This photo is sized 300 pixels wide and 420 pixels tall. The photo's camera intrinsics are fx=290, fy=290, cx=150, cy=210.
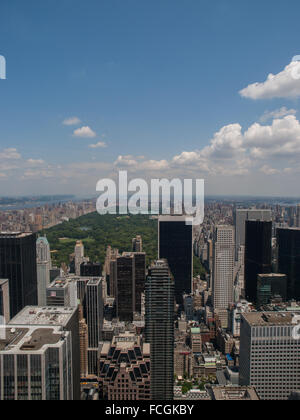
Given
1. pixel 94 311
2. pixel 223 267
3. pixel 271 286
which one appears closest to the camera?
pixel 94 311

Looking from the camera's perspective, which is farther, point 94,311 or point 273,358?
point 94,311

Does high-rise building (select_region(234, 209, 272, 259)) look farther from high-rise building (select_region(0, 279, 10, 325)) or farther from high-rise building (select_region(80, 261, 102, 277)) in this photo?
high-rise building (select_region(0, 279, 10, 325))

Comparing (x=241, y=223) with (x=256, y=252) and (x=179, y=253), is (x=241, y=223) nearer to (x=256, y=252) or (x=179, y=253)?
(x=256, y=252)

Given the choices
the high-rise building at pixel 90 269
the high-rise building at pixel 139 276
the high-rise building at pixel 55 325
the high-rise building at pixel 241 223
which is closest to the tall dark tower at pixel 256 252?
the high-rise building at pixel 241 223

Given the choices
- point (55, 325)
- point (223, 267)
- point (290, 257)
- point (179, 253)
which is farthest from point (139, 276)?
point (55, 325)

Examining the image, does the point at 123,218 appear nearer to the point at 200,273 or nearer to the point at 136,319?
the point at 136,319

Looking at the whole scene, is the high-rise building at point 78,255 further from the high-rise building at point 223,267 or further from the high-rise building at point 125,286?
the high-rise building at point 223,267
